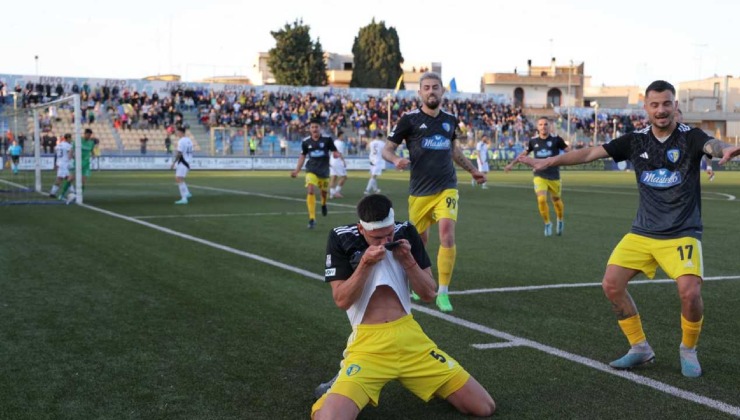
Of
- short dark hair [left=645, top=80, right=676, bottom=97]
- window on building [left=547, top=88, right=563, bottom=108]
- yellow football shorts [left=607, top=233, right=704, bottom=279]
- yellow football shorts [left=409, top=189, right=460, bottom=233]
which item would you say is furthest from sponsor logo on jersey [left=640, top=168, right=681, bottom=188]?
window on building [left=547, top=88, right=563, bottom=108]

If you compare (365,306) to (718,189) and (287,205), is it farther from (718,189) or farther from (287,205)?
(718,189)

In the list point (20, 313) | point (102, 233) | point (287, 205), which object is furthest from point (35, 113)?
point (20, 313)

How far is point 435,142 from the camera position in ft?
28.4

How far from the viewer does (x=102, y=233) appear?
1455 cm

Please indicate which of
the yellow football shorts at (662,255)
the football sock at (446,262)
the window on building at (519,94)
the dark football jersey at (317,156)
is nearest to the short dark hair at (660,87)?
the yellow football shorts at (662,255)

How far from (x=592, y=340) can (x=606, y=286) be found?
889 mm

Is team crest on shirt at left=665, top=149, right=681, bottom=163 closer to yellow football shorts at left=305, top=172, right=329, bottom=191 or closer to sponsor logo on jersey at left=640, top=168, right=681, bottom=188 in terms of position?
sponsor logo on jersey at left=640, top=168, right=681, bottom=188

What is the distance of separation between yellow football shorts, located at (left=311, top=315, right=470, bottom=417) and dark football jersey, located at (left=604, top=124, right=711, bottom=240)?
2032 mm

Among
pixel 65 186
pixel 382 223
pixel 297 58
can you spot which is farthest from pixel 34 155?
pixel 297 58

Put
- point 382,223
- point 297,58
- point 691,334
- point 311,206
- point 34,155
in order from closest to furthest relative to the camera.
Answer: point 382,223
point 691,334
point 311,206
point 34,155
point 297,58

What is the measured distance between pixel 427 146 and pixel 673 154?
3189 millimetres

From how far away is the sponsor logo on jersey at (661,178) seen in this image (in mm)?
5879

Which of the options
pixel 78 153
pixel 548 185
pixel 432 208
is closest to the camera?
pixel 432 208

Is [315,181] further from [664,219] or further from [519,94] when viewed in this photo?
[519,94]
